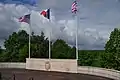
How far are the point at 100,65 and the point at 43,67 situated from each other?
7.94 m

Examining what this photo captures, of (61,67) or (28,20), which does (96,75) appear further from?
(28,20)

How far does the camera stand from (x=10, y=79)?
27.1 meters

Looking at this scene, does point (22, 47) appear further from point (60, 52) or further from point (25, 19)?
point (25, 19)

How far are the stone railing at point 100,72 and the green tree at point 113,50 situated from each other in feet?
7.14

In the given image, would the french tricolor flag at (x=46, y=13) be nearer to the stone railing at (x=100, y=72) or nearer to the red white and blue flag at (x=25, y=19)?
the red white and blue flag at (x=25, y=19)

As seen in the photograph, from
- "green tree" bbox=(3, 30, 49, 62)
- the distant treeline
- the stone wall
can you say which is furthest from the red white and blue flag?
"green tree" bbox=(3, 30, 49, 62)

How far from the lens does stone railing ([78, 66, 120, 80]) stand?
26.7m

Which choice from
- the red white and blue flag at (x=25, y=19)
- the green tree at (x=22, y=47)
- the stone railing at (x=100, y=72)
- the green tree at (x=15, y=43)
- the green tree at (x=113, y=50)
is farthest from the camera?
the green tree at (x=15, y=43)

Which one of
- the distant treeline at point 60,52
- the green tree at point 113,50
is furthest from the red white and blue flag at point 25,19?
the green tree at point 113,50

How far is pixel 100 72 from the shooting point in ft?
99.2

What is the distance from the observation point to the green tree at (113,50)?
105 feet

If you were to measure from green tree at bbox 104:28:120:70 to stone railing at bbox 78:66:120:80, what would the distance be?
7.14 ft

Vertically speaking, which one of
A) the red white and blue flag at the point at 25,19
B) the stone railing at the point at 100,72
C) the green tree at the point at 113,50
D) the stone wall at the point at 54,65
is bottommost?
the stone railing at the point at 100,72

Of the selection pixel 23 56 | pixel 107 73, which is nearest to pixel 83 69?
pixel 107 73
